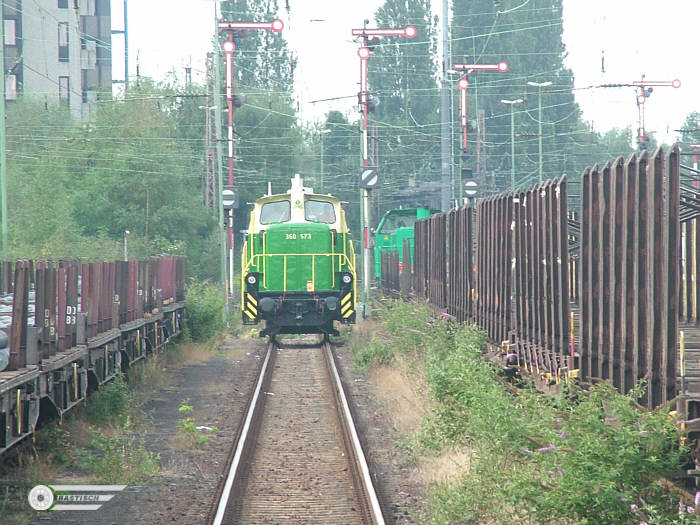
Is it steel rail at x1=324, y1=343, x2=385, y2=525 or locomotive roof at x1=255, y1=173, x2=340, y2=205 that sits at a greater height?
locomotive roof at x1=255, y1=173, x2=340, y2=205

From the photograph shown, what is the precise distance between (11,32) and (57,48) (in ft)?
10.9

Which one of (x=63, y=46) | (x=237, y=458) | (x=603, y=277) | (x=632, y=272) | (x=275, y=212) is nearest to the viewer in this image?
(x=632, y=272)

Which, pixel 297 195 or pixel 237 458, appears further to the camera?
pixel 297 195

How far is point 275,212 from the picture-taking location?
21.2 m

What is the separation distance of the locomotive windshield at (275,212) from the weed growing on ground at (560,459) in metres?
11.7

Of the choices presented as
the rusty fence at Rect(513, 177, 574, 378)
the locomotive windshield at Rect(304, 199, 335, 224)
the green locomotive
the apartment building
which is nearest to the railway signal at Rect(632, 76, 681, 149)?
the green locomotive

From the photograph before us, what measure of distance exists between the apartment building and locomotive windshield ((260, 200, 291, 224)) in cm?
3791

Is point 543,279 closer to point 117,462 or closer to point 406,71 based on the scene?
point 117,462

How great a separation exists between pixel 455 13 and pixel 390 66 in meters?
6.74

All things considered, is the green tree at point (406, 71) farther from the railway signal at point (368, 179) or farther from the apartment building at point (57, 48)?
the railway signal at point (368, 179)

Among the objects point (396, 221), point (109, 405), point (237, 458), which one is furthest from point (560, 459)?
point (396, 221)

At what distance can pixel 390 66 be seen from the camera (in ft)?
249

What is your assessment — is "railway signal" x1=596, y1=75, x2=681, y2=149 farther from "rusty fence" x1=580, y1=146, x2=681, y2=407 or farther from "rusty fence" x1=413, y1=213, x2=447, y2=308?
"rusty fence" x1=580, y1=146, x2=681, y2=407

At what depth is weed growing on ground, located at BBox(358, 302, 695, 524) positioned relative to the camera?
5.95 meters
